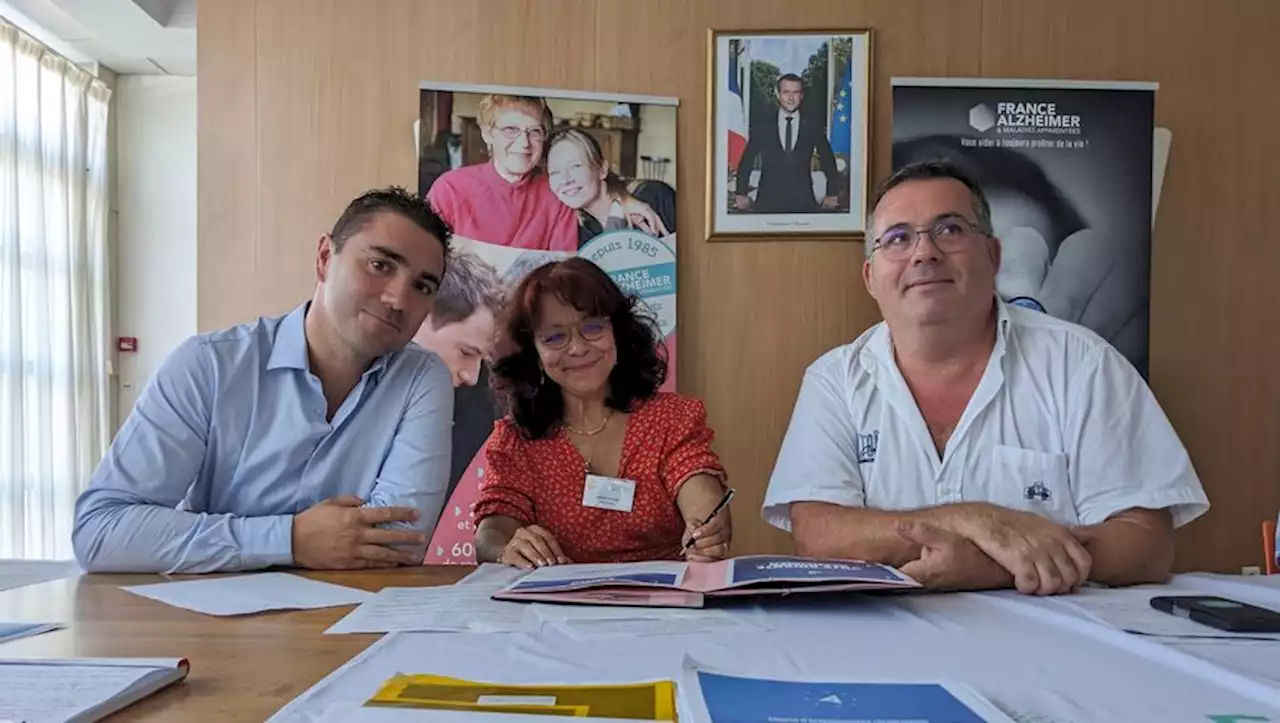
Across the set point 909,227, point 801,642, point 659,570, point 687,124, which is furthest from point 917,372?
point 687,124

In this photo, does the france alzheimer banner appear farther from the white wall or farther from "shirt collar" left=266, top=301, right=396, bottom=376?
the white wall

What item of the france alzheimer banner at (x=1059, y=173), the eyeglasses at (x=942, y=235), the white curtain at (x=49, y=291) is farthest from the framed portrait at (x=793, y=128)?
the white curtain at (x=49, y=291)

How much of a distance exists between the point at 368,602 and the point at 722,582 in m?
0.46

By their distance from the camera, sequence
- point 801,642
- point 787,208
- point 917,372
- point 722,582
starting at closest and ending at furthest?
point 801,642 < point 722,582 < point 917,372 < point 787,208

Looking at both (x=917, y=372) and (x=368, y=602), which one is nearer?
(x=368, y=602)

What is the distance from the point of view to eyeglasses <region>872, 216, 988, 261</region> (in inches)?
69.4

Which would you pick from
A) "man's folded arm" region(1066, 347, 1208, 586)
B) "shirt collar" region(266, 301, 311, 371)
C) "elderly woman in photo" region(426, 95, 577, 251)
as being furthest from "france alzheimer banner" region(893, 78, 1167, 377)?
"shirt collar" region(266, 301, 311, 371)

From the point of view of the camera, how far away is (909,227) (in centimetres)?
178

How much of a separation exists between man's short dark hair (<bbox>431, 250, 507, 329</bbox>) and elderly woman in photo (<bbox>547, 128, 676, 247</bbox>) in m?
0.32

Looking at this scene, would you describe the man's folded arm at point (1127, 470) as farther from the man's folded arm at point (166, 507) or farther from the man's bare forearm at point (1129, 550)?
the man's folded arm at point (166, 507)

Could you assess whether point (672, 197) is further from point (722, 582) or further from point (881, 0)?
point (722, 582)

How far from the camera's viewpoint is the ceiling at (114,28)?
4070mm

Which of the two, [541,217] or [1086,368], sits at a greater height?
[541,217]

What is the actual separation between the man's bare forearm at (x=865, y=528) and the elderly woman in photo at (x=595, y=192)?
1.48 meters
